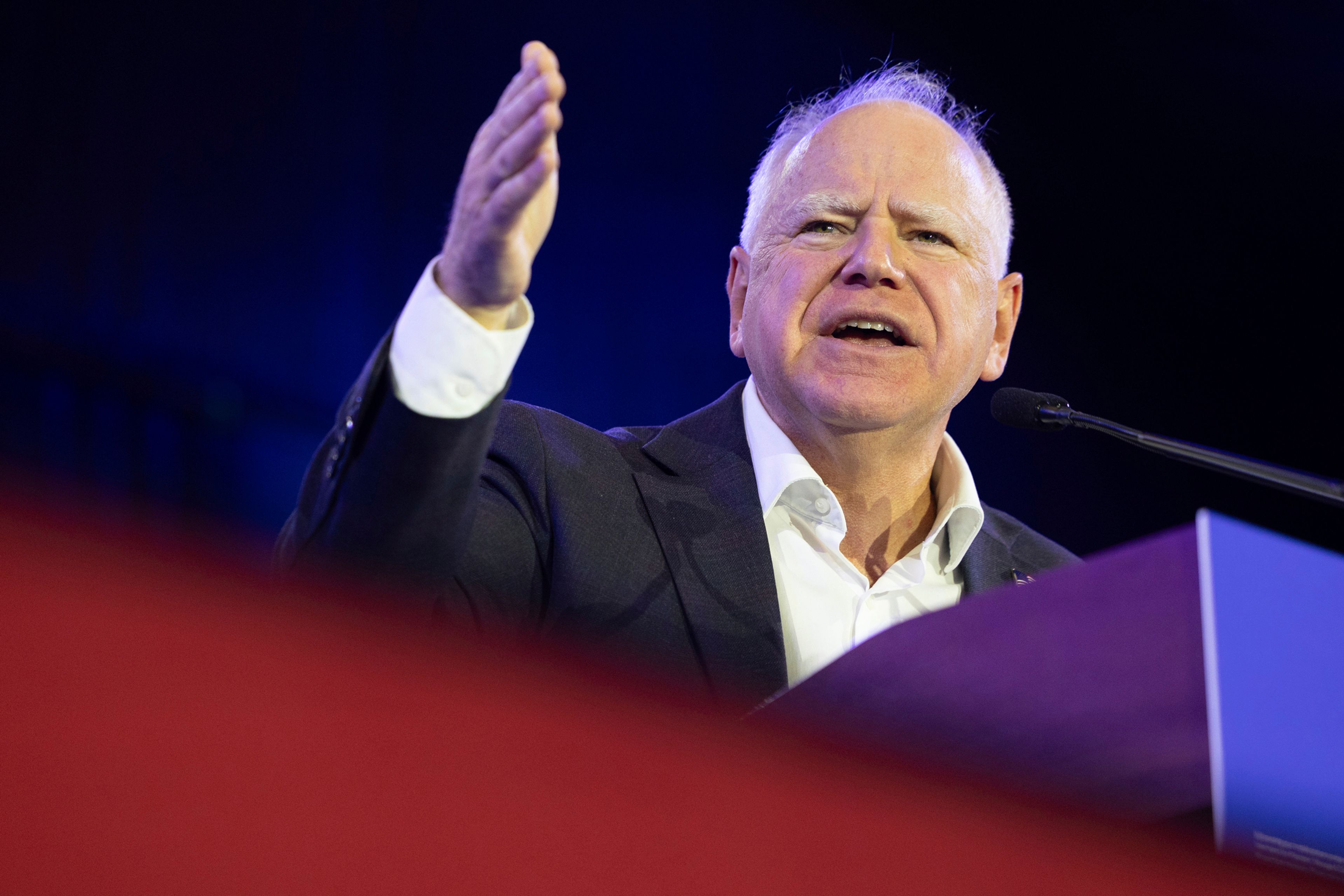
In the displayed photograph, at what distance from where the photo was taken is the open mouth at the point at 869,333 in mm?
1415

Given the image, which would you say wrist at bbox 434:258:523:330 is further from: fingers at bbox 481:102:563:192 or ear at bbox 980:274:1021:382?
ear at bbox 980:274:1021:382

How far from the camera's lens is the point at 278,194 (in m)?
2.98

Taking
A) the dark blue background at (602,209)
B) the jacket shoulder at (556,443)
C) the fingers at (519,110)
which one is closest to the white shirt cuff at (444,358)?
the fingers at (519,110)

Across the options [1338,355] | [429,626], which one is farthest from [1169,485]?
[429,626]

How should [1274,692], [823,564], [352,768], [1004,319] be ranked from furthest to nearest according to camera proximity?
[1004,319] → [823,564] → [1274,692] → [352,768]

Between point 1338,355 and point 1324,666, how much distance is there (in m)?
2.96

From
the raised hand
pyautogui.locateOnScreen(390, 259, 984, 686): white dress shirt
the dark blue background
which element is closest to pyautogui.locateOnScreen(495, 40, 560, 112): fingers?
the raised hand

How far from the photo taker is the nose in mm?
1422

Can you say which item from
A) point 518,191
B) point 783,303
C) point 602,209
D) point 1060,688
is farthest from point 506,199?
point 602,209

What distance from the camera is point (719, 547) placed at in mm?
1254

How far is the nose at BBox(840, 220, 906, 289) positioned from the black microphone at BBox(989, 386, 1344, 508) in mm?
205

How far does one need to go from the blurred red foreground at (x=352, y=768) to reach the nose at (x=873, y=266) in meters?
1.17

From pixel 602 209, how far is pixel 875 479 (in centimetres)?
178

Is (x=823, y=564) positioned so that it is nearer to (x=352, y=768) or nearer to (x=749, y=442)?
(x=749, y=442)
